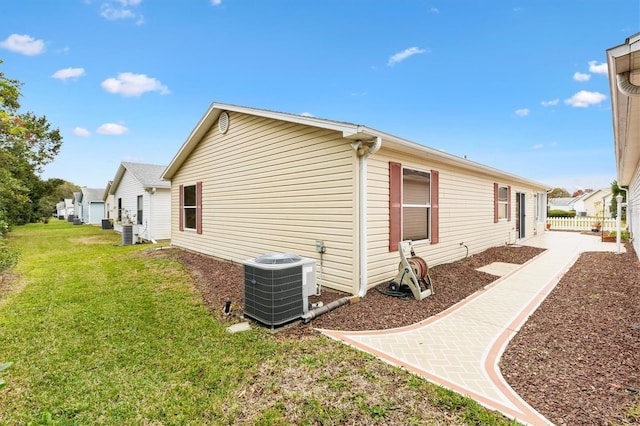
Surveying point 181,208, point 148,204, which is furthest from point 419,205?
point 148,204

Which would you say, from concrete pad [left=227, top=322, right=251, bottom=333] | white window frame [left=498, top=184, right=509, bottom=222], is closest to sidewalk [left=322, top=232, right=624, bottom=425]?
concrete pad [left=227, top=322, right=251, bottom=333]

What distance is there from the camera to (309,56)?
1088cm

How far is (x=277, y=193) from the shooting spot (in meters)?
6.61

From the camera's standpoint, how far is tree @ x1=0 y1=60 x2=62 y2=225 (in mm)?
11128

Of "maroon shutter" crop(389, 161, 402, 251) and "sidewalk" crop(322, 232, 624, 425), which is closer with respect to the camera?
"sidewalk" crop(322, 232, 624, 425)

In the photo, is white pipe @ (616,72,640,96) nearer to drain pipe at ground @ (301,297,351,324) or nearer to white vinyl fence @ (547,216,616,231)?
drain pipe at ground @ (301,297,351,324)

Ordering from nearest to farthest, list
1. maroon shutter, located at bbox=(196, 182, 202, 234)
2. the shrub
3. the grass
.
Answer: the grass < the shrub < maroon shutter, located at bbox=(196, 182, 202, 234)

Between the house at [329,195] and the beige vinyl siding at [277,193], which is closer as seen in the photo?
the house at [329,195]

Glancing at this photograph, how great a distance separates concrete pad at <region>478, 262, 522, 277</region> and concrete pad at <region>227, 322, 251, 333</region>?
18.3 feet

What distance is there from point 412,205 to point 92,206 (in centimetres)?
3287

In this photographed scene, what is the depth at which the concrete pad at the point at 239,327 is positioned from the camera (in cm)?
380

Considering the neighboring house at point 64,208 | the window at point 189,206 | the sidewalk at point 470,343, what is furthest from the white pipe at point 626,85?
the neighboring house at point 64,208

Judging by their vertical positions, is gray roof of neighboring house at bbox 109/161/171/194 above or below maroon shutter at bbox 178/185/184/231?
above

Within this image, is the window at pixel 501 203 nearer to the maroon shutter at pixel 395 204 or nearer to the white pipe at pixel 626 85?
the maroon shutter at pixel 395 204
